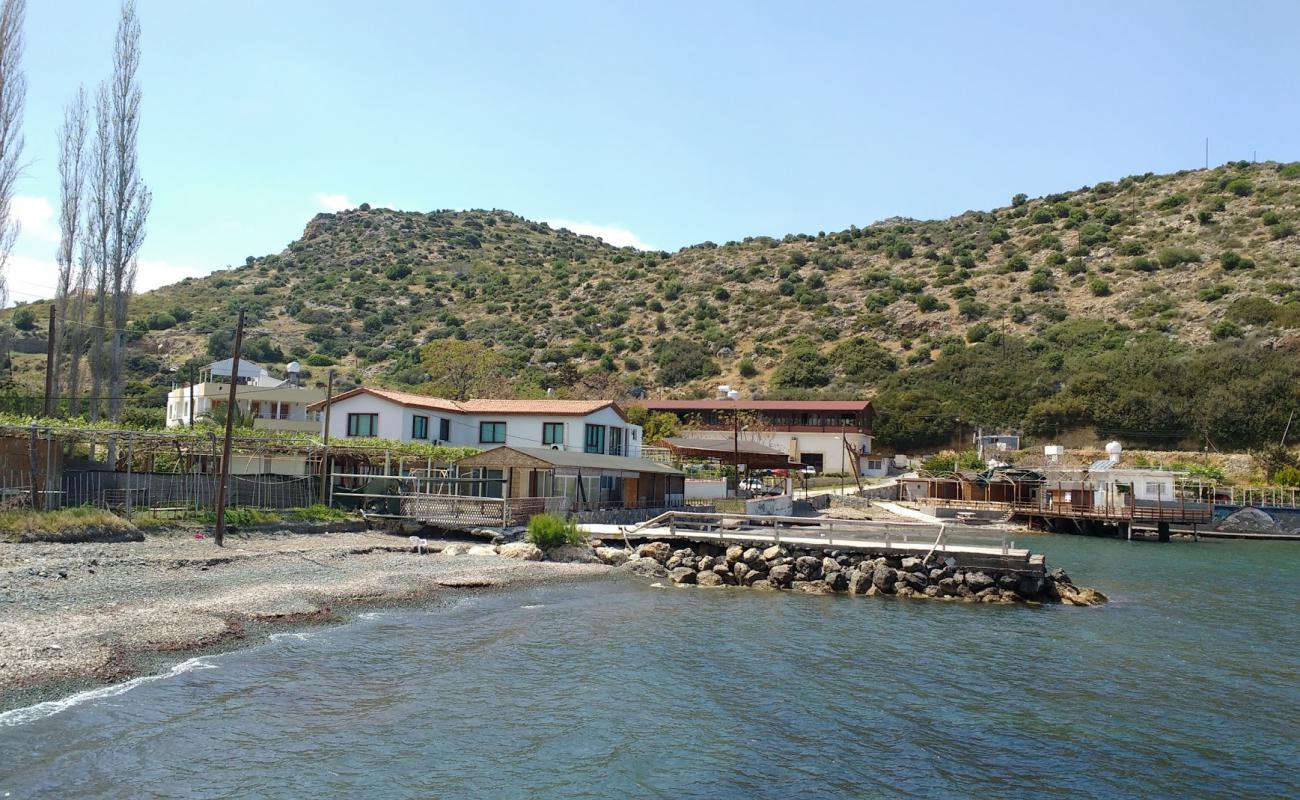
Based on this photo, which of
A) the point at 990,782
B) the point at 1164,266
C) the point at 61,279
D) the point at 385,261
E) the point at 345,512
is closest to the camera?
the point at 990,782

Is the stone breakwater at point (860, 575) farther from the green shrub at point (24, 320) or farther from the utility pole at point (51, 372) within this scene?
the green shrub at point (24, 320)

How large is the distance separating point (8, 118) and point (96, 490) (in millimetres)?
15983

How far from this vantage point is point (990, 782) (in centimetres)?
1222

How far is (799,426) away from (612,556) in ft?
174

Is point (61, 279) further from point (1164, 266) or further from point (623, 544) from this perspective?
point (1164, 266)

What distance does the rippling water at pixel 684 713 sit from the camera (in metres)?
11.6

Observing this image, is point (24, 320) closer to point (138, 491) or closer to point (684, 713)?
point (138, 491)

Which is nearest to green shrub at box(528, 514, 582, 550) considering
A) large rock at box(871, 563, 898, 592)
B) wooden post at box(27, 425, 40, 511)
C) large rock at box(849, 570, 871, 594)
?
large rock at box(849, 570, 871, 594)

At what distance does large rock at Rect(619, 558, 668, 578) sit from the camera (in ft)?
102

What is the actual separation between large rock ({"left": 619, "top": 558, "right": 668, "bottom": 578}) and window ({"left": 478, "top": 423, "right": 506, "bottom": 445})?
19.2 m

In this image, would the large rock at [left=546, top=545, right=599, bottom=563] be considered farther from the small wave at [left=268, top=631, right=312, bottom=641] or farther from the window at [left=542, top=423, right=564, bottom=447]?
the window at [left=542, top=423, right=564, bottom=447]

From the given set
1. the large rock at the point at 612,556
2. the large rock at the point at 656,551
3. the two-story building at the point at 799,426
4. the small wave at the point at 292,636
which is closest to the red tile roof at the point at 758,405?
the two-story building at the point at 799,426

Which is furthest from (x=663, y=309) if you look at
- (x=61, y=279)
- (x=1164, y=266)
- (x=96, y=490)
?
(x=96, y=490)

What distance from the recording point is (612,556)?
32781mm
